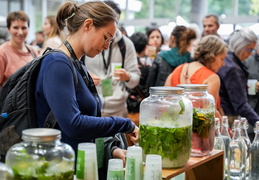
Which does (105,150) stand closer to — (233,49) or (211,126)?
(211,126)

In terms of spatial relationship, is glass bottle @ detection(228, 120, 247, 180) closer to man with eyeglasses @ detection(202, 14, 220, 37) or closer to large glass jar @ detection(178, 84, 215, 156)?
large glass jar @ detection(178, 84, 215, 156)

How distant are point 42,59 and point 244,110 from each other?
7.52 ft

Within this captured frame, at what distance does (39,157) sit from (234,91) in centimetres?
268

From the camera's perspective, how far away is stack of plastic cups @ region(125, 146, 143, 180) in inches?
62.5

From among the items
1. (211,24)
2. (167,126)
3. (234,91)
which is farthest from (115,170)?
(211,24)

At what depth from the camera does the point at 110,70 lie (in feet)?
11.2

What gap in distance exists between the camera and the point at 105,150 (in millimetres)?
1944

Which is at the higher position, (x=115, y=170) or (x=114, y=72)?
(x=114, y=72)

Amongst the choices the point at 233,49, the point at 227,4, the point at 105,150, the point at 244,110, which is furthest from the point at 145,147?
the point at 227,4

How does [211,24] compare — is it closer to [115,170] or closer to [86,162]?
[115,170]

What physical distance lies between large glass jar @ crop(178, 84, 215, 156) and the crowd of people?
11.8 inches

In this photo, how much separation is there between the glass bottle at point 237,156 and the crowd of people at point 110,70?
0.57 m

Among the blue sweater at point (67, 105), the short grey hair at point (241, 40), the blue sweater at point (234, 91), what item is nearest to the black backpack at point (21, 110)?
the blue sweater at point (67, 105)

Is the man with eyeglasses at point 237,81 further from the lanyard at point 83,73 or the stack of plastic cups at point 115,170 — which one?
the stack of plastic cups at point 115,170
